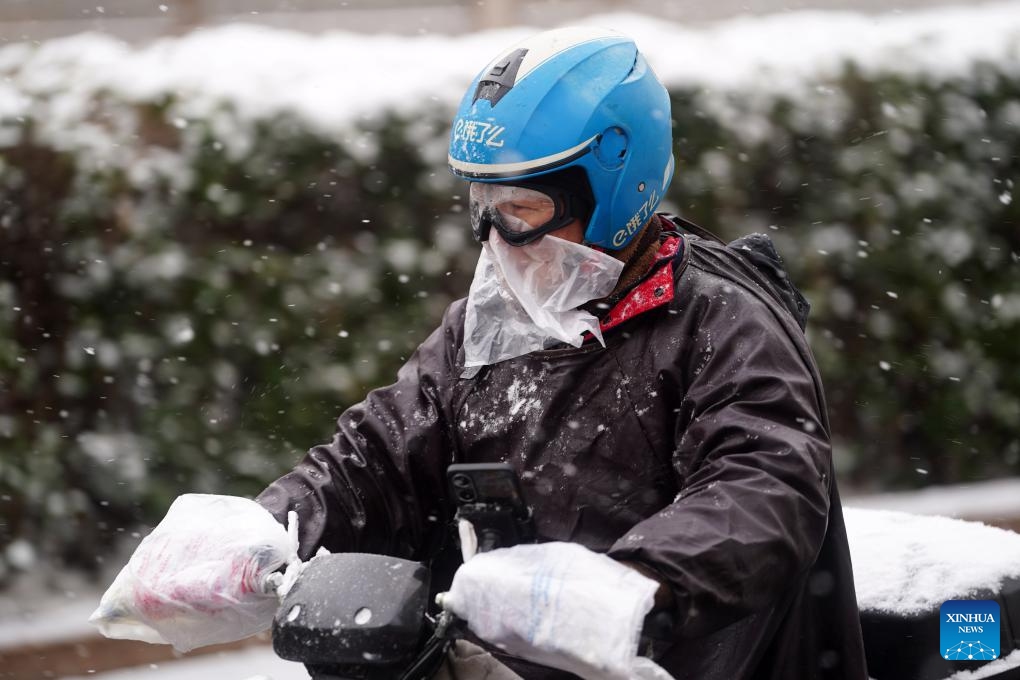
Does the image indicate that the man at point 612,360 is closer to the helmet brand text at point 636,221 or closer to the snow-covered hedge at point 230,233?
the helmet brand text at point 636,221

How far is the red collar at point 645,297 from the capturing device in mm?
2359

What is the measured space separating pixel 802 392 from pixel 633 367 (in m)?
0.34

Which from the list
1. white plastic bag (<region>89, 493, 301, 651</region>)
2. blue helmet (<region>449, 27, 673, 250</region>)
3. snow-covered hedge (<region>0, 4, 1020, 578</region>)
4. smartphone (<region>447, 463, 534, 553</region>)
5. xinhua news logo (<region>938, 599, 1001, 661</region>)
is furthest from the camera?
snow-covered hedge (<region>0, 4, 1020, 578</region>)

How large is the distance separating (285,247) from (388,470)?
2806 mm

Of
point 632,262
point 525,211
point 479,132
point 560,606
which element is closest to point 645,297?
point 632,262

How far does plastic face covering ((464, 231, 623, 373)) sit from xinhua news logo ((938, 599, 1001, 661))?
95 centimetres

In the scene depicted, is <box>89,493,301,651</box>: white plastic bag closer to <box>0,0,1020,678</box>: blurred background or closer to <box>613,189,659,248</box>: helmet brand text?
<box>613,189,659,248</box>: helmet brand text

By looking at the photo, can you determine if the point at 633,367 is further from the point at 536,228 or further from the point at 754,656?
the point at 754,656

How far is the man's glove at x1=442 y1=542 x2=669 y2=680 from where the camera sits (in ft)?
5.63

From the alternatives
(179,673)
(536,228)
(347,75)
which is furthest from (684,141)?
(536,228)

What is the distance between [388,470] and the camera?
2.64 metres

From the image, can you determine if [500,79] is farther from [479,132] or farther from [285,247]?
[285,247]

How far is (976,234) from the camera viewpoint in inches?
246

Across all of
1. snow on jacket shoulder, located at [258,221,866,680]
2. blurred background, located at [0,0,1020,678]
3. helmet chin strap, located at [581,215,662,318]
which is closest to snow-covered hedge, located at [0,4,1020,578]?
blurred background, located at [0,0,1020,678]
